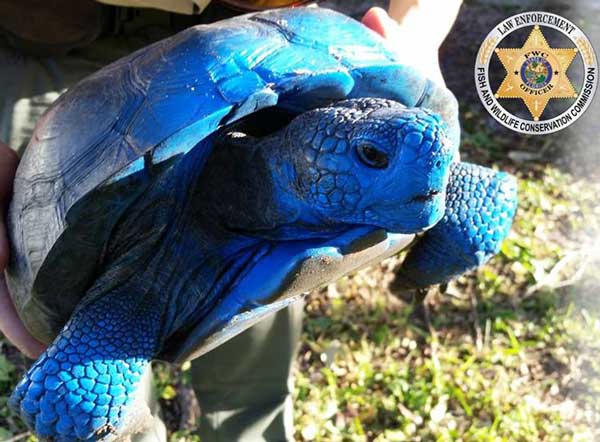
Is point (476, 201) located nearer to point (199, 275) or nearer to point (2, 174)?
point (199, 275)

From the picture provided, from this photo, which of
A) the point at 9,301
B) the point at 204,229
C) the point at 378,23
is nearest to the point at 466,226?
the point at 378,23

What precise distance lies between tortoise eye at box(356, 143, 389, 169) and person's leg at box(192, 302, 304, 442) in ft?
3.64

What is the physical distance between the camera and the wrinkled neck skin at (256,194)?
108cm

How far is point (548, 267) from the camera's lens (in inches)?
103

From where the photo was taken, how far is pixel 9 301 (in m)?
1.53

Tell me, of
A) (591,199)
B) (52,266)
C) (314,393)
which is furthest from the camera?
(591,199)

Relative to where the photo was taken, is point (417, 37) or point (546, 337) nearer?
point (417, 37)

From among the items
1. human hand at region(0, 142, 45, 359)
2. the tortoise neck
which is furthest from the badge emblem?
human hand at region(0, 142, 45, 359)

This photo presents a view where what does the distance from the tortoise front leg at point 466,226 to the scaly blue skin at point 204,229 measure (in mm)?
434

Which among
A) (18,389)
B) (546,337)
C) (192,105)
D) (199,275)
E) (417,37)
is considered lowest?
(546,337)

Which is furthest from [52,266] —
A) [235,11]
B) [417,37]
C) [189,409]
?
[189,409]

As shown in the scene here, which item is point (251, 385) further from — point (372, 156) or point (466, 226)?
point (372, 156)

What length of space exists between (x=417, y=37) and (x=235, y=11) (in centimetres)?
41

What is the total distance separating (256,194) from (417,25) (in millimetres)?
632
